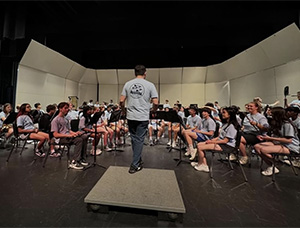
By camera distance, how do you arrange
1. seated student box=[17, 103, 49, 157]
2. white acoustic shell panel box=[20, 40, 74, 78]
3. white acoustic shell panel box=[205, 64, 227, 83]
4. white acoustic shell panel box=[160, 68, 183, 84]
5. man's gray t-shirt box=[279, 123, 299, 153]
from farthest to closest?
1. white acoustic shell panel box=[160, 68, 183, 84]
2. white acoustic shell panel box=[205, 64, 227, 83]
3. white acoustic shell panel box=[20, 40, 74, 78]
4. seated student box=[17, 103, 49, 157]
5. man's gray t-shirt box=[279, 123, 299, 153]

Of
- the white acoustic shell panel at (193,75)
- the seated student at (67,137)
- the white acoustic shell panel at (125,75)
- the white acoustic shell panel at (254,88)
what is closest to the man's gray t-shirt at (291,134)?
the seated student at (67,137)

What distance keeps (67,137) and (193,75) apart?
408 inches

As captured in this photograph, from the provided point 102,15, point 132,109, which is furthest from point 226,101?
point 132,109

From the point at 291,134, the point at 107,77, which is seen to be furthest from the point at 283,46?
the point at 107,77

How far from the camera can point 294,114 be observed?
3.01 metres

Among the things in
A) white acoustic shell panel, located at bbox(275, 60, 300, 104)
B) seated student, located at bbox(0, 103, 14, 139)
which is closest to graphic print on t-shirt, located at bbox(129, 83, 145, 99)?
seated student, located at bbox(0, 103, 14, 139)

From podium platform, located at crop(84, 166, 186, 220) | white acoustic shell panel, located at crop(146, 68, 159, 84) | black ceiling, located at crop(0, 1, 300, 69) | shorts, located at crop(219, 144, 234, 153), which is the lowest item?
podium platform, located at crop(84, 166, 186, 220)

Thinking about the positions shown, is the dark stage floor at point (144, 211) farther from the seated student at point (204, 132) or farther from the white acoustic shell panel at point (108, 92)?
the white acoustic shell panel at point (108, 92)

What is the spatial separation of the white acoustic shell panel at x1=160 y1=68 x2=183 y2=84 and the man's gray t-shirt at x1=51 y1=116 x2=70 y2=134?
9461 millimetres

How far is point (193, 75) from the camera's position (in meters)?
11.4

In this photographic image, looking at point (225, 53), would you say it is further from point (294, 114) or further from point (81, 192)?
point (81, 192)

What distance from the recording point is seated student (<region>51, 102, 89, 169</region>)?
3.06 meters

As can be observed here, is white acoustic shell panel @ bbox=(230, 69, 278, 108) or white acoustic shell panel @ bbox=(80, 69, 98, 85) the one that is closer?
white acoustic shell panel @ bbox=(230, 69, 278, 108)

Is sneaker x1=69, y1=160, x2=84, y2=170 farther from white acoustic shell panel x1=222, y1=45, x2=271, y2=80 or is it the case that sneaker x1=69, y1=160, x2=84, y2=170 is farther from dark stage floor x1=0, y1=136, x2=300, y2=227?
white acoustic shell panel x1=222, y1=45, x2=271, y2=80
